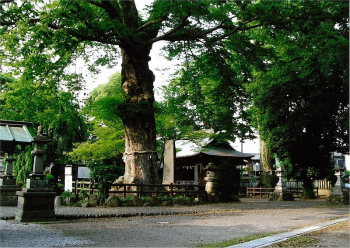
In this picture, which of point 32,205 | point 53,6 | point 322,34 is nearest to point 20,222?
point 32,205

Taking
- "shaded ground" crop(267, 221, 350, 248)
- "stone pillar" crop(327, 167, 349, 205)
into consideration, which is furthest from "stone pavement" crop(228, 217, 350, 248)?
"stone pillar" crop(327, 167, 349, 205)

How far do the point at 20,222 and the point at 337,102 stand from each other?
54.6 feet

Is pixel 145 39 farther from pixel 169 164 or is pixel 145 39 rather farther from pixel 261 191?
pixel 261 191

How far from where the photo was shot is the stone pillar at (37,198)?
9392 mm

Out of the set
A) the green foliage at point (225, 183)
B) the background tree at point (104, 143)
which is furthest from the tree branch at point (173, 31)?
the green foliage at point (225, 183)

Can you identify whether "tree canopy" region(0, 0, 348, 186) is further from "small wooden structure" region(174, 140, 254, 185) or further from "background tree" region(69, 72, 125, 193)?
"small wooden structure" region(174, 140, 254, 185)

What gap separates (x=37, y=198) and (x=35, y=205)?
20 cm

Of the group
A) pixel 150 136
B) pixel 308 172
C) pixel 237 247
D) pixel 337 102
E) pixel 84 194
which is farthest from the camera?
pixel 308 172

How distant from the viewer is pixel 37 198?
31.4 ft

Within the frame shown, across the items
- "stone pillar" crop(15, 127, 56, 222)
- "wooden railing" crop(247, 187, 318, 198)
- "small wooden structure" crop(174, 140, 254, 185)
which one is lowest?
"wooden railing" crop(247, 187, 318, 198)

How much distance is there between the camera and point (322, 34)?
13078 mm

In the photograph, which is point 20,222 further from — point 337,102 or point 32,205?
point 337,102

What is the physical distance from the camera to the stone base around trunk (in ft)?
30.8

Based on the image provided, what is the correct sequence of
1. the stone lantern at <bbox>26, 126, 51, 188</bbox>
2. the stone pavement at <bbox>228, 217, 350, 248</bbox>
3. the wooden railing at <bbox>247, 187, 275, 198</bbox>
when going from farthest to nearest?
the wooden railing at <bbox>247, 187, 275, 198</bbox>
the stone lantern at <bbox>26, 126, 51, 188</bbox>
the stone pavement at <bbox>228, 217, 350, 248</bbox>
